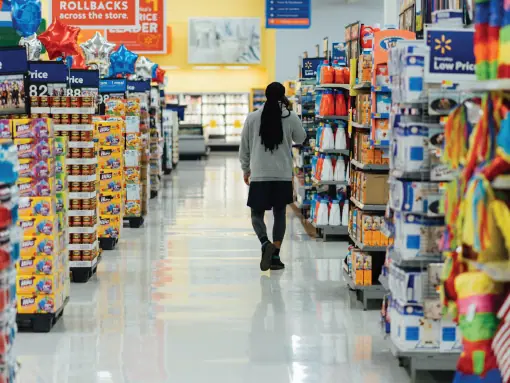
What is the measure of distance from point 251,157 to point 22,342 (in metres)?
3.15

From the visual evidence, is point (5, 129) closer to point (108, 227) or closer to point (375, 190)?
point (375, 190)

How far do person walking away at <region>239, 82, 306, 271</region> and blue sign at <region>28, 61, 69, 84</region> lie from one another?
171 cm

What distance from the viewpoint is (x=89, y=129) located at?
7758 mm

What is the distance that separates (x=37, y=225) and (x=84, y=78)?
2854 mm

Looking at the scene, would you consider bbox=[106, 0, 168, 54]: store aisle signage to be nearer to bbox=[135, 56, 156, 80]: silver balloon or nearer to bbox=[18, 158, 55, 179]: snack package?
bbox=[135, 56, 156, 80]: silver balloon

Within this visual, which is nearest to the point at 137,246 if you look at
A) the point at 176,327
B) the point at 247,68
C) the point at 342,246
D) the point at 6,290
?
the point at 342,246

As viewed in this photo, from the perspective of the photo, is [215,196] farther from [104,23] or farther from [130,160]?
[130,160]

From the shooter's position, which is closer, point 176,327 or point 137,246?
point 176,327

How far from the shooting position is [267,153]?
819cm

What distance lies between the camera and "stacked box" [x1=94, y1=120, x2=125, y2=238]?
9859 mm

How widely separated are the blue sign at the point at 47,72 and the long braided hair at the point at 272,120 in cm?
180

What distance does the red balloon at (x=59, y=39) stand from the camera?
857 cm

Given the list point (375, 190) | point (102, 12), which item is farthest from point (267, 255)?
point (102, 12)

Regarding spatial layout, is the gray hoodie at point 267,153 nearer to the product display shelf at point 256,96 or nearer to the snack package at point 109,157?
the snack package at point 109,157
